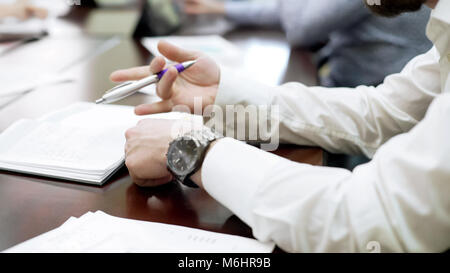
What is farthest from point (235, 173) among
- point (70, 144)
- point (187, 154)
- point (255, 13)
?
point (255, 13)

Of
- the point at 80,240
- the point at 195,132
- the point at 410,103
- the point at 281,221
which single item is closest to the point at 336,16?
the point at 410,103

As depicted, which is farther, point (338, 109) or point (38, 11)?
point (38, 11)

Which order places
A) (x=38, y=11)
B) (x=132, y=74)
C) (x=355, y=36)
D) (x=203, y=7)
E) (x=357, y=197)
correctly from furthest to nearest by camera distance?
(x=203, y=7) < (x=38, y=11) < (x=355, y=36) < (x=132, y=74) < (x=357, y=197)

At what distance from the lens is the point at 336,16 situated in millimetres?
1270

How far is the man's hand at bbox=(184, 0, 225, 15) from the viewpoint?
1730 millimetres

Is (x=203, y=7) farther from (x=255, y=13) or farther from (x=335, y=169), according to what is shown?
(x=335, y=169)

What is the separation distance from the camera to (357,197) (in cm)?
50

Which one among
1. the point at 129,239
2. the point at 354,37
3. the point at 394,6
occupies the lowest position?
the point at 354,37

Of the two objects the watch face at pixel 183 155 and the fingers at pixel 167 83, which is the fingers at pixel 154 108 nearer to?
the fingers at pixel 167 83

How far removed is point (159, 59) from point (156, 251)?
1.36 ft

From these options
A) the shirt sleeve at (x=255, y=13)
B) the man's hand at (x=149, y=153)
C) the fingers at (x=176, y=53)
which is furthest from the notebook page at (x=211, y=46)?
the man's hand at (x=149, y=153)

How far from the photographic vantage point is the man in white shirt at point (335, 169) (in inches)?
18.4

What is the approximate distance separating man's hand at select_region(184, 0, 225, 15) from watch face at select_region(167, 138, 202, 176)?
3.94 ft

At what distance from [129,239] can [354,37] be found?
3.42 ft
